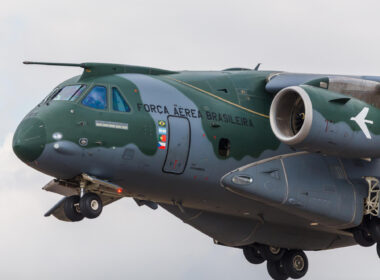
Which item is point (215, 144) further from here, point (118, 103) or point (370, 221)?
point (370, 221)

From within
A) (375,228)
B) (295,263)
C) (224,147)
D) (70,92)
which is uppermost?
(70,92)

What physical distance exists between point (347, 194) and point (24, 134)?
622 cm

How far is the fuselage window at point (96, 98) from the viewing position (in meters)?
19.6

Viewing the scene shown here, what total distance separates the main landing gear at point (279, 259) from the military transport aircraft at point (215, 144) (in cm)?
156

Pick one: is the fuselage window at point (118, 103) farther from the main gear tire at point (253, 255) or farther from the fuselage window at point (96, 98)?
the main gear tire at point (253, 255)

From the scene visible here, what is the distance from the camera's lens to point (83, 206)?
19500mm

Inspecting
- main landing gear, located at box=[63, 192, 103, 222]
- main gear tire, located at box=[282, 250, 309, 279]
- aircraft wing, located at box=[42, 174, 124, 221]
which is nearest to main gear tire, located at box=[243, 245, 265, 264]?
main gear tire, located at box=[282, 250, 309, 279]

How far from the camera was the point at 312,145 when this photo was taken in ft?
64.6

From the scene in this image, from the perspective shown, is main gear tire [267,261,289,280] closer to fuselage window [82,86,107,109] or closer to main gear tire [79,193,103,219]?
main gear tire [79,193,103,219]

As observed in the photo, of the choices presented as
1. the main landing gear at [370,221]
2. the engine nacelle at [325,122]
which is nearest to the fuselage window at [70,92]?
the engine nacelle at [325,122]

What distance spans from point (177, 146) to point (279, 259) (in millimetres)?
5078

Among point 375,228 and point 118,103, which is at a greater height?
point 118,103

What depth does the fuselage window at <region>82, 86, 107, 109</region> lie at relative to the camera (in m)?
19.6

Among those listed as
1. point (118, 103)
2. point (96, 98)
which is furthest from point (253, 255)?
point (96, 98)
